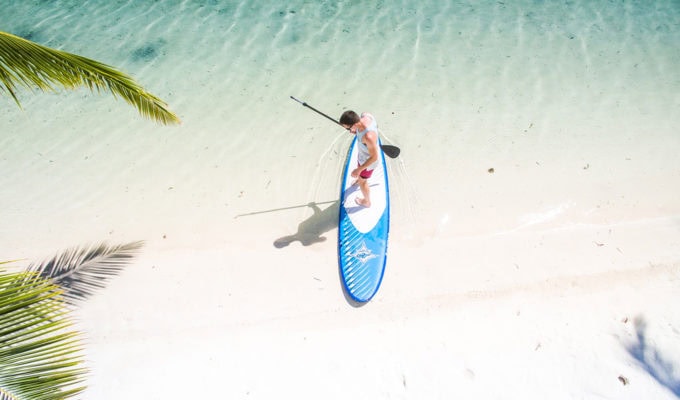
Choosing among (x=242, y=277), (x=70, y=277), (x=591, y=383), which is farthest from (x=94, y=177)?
(x=591, y=383)

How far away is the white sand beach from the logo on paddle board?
32 centimetres

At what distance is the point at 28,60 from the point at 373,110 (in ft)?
14.2

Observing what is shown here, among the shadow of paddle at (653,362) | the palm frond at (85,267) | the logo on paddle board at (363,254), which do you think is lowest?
the shadow of paddle at (653,362)

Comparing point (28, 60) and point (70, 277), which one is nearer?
point (28, 60)

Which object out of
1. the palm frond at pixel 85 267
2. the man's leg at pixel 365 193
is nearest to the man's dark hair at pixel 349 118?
the man's leg at pixel 365 193

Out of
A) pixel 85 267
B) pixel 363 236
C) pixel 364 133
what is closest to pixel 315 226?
pixel 363 236

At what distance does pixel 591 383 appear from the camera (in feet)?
11.1

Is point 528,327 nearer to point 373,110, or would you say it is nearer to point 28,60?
point 373,110

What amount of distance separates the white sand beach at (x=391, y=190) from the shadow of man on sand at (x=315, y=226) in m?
0.03

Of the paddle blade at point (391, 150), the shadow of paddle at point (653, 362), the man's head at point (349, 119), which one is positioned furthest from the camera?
the paddle blade at point (391, 150)

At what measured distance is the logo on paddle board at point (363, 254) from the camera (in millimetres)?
4359

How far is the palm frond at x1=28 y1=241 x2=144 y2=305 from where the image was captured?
4.32 meters

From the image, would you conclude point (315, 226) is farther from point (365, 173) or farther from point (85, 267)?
point (85, 267)

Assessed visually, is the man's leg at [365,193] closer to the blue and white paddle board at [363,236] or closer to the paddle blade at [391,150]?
the blue and white paddle board at [363,236]
